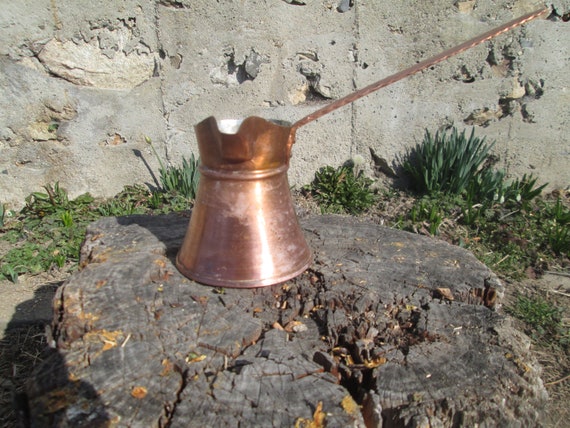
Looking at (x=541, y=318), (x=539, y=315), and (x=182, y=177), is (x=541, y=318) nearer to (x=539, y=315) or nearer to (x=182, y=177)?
(x=539, y=315)

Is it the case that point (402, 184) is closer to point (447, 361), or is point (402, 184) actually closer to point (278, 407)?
point (447, 361)

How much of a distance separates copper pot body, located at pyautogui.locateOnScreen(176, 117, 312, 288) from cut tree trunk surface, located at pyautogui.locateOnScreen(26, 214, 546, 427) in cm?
6

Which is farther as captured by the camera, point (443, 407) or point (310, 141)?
point (310, 141)

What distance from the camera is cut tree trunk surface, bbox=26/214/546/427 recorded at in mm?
869

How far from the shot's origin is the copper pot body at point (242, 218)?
1.17 meters

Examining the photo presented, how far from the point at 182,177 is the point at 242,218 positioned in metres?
1.63

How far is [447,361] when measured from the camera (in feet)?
3.29

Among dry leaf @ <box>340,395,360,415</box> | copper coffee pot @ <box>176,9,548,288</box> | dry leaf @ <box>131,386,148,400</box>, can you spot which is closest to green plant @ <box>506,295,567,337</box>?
copper coffee pot @ <box>176,9,548,288</box>

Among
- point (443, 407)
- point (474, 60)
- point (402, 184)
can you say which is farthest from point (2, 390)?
point (474, 60)

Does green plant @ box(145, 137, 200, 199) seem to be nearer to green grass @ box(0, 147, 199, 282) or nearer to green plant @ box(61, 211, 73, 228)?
green grass @ box(0, 147, 199, 282)

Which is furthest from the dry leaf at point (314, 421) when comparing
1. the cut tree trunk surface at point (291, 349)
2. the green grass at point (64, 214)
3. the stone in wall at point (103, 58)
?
the stone in wall at point (103, 58)

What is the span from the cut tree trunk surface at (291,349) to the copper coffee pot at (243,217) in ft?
0.17

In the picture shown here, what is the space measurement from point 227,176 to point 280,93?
178 centimetres

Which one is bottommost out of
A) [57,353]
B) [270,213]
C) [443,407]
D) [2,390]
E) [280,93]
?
[2,390]
